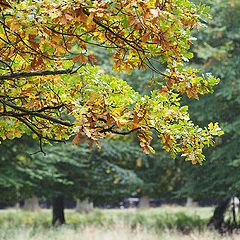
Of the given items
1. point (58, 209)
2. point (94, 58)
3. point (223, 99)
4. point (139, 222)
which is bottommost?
point (139, 222)

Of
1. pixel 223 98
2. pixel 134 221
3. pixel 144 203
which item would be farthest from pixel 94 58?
pixel 144 203

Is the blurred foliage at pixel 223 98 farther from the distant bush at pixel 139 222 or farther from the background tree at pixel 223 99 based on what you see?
the distant bush at pixel 139 222

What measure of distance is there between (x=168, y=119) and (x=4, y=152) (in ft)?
38.5

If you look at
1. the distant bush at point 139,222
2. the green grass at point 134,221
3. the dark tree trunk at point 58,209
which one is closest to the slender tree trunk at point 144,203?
the green grass at point 134,221

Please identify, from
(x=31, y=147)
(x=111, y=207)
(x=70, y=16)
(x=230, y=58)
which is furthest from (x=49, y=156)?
(x=111, y=207)

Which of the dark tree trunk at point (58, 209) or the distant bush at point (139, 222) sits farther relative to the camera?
the dark tree trunk at point (58, 209)

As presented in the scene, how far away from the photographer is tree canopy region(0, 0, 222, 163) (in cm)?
347

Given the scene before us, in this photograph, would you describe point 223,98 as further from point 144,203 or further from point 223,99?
point 144,203

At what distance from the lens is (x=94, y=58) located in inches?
164

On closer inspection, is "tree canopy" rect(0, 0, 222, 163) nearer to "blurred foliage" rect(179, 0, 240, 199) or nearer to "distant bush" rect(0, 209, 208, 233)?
"blurred foliage" rect(179, 0, 240, 199)

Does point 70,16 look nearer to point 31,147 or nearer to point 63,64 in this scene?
point 63,64

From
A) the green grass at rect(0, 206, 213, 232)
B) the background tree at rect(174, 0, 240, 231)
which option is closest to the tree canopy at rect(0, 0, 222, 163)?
the background tree at rect(174, 0, 240, 231)

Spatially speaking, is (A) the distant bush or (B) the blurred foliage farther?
(A) the distant bush

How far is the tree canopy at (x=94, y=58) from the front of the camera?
137 inches
